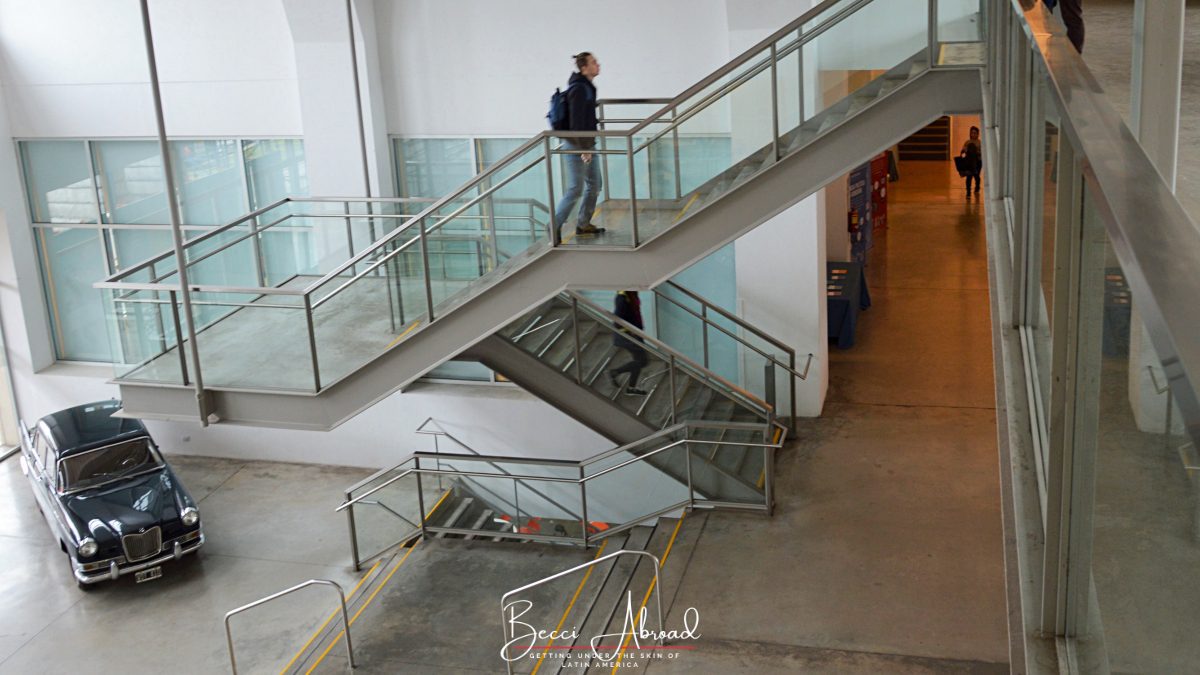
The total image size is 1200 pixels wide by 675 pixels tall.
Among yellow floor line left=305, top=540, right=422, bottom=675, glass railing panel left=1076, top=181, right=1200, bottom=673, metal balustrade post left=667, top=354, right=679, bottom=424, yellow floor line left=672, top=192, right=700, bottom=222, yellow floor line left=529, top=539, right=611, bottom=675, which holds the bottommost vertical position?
yellow floor line left=305, top=540, right=422, bottom=675

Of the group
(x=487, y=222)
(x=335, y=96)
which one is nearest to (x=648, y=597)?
(x=487, y=222)

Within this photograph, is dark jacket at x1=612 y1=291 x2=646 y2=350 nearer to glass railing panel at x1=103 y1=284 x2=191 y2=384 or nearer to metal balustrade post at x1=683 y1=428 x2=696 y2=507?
metal balustrade post at x1=683 y1=428 x2=696 y2=507

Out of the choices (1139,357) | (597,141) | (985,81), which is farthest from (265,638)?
(1139,357)

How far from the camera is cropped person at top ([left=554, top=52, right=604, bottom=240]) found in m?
9.02

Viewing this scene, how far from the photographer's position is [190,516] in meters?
12.5

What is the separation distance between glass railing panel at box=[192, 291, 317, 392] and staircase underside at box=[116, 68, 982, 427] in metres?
0.12

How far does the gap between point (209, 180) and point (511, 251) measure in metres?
6.91

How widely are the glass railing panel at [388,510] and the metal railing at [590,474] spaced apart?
1 cm

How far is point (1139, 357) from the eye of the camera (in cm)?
109

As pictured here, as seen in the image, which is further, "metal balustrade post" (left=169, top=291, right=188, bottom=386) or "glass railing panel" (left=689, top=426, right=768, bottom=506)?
"glass railing panel" (left=689, top=426, right=768, bottom=506)

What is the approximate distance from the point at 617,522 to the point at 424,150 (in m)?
5.22

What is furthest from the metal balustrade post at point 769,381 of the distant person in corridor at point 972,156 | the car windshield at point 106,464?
the distant person in corridor at point 972,156

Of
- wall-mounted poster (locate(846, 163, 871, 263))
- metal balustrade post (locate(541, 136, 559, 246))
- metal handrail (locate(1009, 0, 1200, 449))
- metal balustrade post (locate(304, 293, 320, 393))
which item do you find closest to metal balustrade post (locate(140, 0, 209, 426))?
metal balustrade post (locate(304, 293, 320, 393))

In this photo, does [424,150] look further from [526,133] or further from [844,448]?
Result: [844,448]
